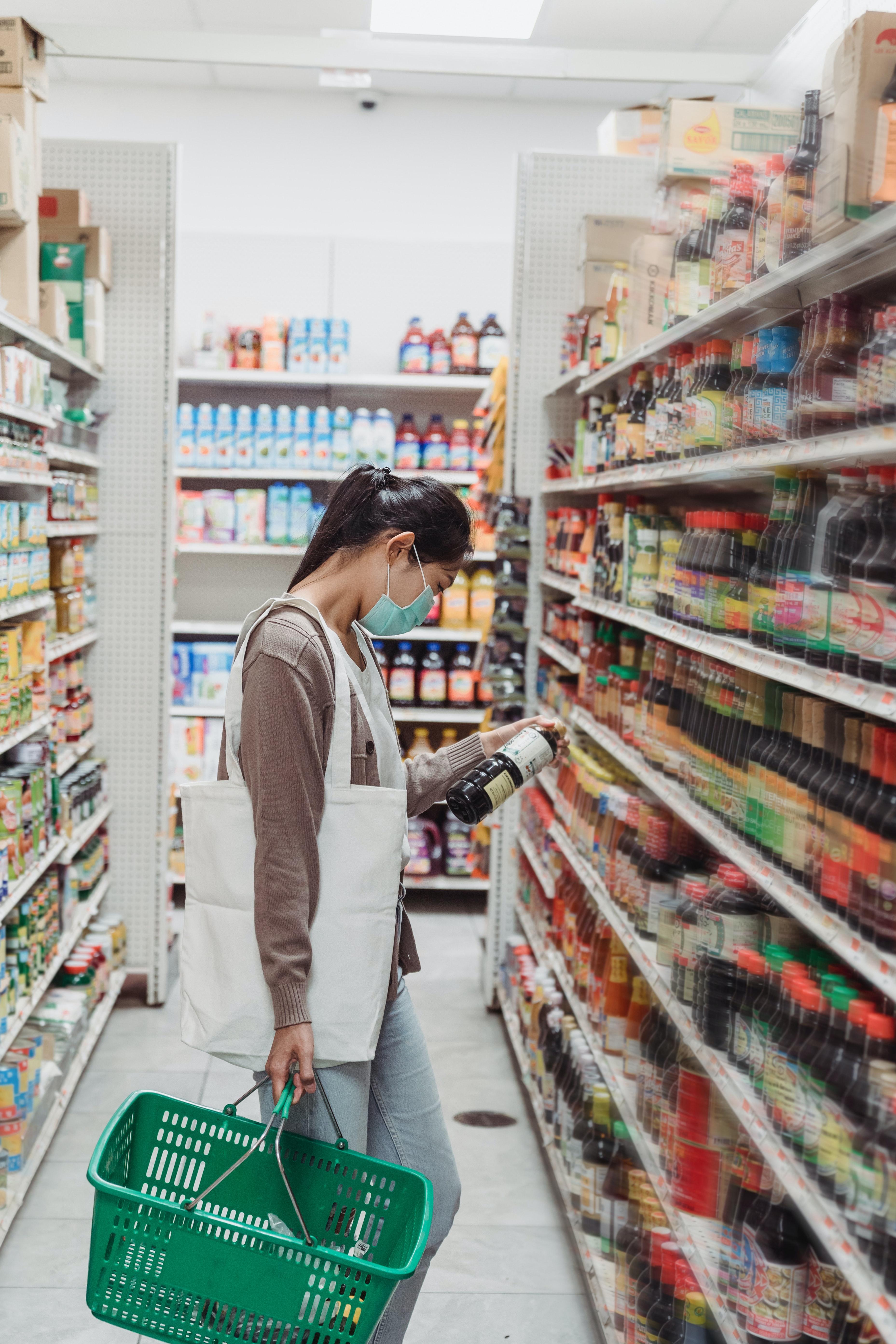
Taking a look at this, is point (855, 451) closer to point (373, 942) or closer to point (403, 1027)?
point (373, 942)

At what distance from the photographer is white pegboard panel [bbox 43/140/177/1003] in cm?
463

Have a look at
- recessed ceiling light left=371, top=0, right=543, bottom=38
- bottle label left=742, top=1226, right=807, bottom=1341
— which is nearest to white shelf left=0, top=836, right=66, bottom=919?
bottle label left=742, top=1226, right=807, bottom=1341

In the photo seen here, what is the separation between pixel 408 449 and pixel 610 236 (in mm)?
2260

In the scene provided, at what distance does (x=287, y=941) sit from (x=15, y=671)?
1720mm

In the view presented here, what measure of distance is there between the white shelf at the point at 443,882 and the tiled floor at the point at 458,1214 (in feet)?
3.95

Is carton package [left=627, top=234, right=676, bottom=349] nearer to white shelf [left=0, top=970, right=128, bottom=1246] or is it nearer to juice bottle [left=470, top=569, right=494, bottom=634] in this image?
white shelf [left=0, top=970, right=128, bottom=1246]

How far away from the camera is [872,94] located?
157cm

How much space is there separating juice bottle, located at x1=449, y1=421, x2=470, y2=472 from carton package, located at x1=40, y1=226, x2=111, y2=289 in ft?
7.29

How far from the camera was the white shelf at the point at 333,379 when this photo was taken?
20.1 feet

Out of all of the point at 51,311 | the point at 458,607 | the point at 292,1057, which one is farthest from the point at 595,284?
the point at 292,1057

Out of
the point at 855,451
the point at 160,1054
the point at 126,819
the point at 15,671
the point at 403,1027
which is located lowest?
the point at 160,1054

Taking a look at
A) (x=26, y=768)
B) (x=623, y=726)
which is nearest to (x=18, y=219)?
(x=26, y=768)

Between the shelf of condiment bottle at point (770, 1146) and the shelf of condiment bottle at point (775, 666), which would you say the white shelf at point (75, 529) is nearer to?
the shelf of condiment bottle at point (775, 666)

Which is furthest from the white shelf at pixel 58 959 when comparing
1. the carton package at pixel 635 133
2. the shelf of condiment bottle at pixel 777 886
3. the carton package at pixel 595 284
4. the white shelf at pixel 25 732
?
the carton package at pixel 635 133
